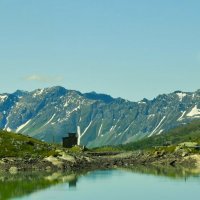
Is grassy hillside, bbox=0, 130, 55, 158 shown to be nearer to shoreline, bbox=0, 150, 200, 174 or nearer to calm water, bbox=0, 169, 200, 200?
shoreline, bbox=0, 150, 200, 174

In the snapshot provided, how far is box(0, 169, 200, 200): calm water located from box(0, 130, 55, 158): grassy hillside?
33.1m

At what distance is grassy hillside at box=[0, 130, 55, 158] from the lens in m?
179

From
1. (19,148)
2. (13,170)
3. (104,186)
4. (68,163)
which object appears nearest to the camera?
(104,186)

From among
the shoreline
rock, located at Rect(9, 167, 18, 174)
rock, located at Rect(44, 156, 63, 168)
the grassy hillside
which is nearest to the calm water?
rock, located at Rect(9, 167, 18, 174)

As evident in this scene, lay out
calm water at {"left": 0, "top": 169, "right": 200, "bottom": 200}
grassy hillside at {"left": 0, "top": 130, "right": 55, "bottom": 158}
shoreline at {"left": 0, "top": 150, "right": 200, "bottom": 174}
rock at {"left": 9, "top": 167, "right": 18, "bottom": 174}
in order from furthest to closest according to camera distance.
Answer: grassy hillside at {"left": 0, "top": 130, "right": 55, "bottom": 158}
shoreline at {"left": 0, "top": 150, "right": 200, "bottom": 174}
rock at {"left": 9, "top": 167, "right": 18, "bottom": 174}
calm water at {"left": 0, "top": 169, "right": 200, "bottom": 200}

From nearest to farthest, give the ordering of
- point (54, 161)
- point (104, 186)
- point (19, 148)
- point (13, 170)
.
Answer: point (104, 186), point (13, 170), point (54, 161), point (19, 148)

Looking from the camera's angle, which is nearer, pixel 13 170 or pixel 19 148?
pixel 13 170

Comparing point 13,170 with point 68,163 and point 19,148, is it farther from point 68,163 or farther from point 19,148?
point 19,148

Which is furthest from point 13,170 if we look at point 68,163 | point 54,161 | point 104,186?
point 104,186

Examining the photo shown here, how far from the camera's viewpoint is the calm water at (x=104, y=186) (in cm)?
10706

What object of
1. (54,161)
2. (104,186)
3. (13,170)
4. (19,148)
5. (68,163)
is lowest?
(104,186)

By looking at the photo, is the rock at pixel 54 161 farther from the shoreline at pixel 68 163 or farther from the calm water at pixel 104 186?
the calm water at pixel 104 186

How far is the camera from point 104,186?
12581cm

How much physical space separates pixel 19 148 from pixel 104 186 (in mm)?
67001
